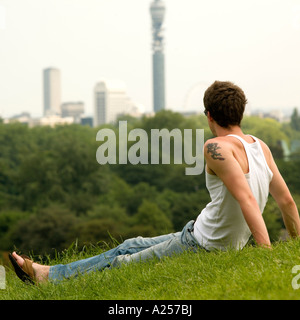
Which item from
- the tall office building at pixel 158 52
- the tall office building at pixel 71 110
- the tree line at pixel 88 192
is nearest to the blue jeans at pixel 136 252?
the tree line at pixel 88 192

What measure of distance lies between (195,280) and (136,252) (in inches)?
32.1

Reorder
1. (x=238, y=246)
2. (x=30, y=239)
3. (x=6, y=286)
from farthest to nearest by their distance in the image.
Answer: (x=30, y=239), (x=6, y=286), (x=238, y=246)

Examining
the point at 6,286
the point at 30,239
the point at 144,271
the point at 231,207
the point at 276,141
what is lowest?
the point at 30,239

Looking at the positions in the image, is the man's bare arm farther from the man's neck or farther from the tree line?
the tree line

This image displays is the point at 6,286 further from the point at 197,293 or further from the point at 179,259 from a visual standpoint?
the point at 197,293

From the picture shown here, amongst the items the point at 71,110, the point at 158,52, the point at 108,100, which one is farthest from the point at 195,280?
the point at 158,52

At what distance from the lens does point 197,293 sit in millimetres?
3225

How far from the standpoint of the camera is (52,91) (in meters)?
156

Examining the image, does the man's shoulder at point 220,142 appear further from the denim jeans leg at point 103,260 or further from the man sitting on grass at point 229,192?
the denim jeans leg at point 103,260

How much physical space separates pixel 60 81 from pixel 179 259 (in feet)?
504

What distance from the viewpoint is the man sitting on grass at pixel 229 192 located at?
3684mm
